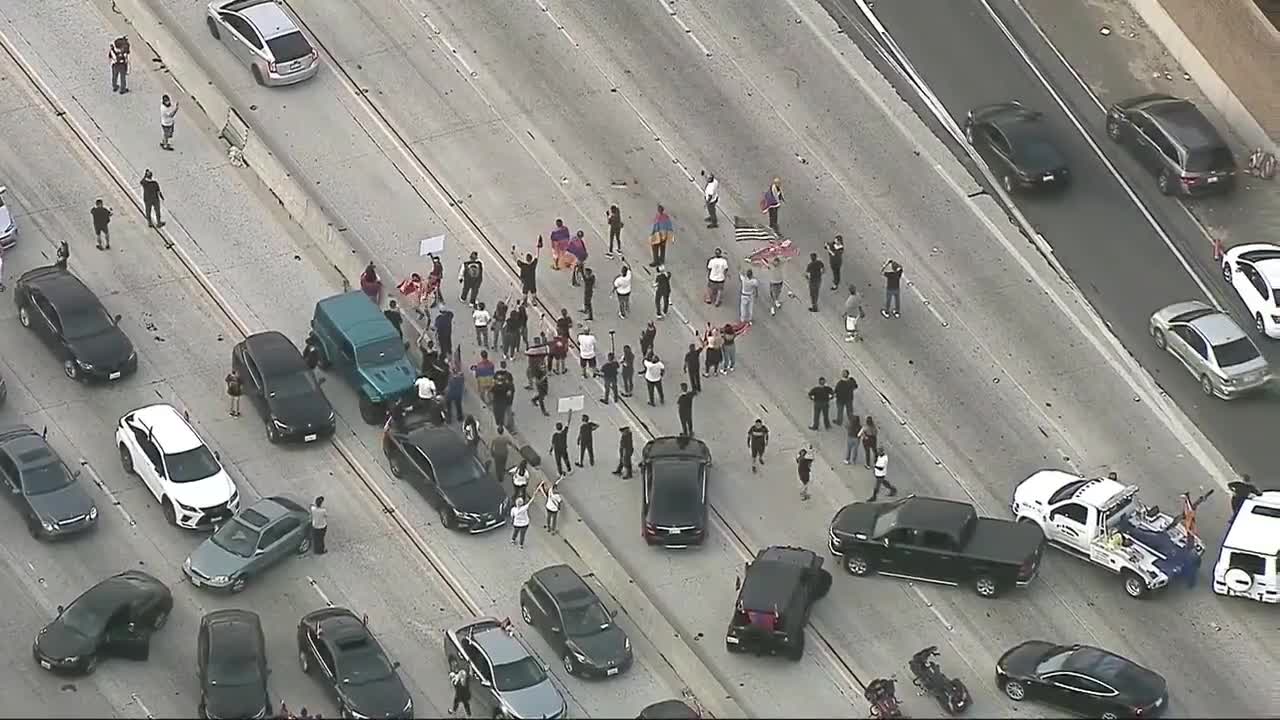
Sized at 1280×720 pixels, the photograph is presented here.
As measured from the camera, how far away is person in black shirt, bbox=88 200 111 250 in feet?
221

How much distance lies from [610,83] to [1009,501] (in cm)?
1670

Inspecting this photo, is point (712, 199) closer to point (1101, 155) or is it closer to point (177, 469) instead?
point (1101, 155)

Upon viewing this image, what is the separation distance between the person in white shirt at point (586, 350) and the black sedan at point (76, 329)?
986cm

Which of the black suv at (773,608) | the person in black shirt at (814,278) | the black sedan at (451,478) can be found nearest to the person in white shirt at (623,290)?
the person in black shirt at (814,278)

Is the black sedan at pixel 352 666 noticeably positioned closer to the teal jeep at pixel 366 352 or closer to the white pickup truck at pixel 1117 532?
the teal jeep at pixel 366 352

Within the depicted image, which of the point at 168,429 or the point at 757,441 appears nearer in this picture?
the point at 168,429

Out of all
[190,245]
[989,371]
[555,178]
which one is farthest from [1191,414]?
[190,245]

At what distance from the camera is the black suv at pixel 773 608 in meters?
58.5

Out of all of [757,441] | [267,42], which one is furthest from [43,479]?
[267,42]

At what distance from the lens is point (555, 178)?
233 feet

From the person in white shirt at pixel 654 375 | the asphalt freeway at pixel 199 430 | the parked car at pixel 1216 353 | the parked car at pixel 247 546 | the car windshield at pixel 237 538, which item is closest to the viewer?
the asphalt freeway at pixel 199 430

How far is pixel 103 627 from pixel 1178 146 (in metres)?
29.4

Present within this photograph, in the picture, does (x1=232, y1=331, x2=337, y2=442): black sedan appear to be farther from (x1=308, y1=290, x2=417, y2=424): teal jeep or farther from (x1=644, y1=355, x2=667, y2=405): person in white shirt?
(x1=644, y1=355, x2=667, y2=405): person in white shirt

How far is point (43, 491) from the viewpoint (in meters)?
60.3
